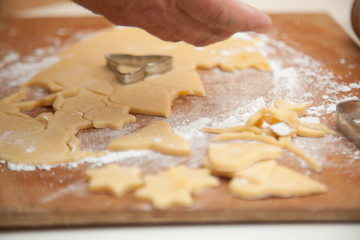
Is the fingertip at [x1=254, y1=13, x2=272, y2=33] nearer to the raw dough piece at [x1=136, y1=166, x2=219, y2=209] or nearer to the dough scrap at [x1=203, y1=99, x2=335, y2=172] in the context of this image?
the dough scrap at [x1=203, y1=99, x2=335, y2=172]

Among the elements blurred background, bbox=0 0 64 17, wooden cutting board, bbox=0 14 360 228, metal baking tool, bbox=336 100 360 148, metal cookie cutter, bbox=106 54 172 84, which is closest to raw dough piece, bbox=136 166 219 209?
wooden cutting board, bbox=0 14 360 228

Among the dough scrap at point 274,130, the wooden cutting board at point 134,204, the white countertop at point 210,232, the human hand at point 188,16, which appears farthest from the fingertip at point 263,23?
the white countertop at point 210,232

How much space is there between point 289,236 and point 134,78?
2.68ft

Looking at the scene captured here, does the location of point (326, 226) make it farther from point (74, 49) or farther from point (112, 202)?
point (74, 49)

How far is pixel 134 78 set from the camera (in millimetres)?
1511

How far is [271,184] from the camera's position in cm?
95

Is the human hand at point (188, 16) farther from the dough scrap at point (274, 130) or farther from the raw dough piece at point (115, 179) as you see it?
the raw dough piece at point (115, 179)

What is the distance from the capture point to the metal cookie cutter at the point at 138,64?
151 centimetres

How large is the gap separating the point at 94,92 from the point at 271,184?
761 mm

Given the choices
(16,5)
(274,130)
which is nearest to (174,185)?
(274,130)

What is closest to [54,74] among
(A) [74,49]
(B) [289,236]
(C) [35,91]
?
(C) [35,91]

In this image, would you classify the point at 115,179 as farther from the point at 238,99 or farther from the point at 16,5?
the point at 16,5

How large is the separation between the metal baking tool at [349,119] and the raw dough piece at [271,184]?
9.2 inches

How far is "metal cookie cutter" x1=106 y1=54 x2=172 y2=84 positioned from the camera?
4.94 ft
